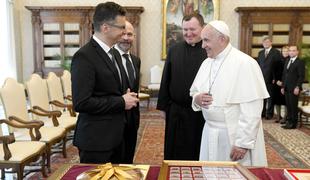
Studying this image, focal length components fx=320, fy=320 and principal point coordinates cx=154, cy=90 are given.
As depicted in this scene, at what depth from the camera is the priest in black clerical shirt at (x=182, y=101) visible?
→ 3.23m

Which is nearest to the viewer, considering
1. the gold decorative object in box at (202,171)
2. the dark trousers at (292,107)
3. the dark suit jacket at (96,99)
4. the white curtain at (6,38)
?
the gold decorative object in box at (202,171)

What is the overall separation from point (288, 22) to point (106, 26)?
Result: 9.74 meters

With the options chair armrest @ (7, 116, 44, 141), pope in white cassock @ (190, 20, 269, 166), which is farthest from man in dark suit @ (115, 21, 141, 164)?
chair armrest @ (7, 116, 44, 141)

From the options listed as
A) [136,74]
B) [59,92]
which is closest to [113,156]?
[136,74]

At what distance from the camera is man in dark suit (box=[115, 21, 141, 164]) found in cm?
284

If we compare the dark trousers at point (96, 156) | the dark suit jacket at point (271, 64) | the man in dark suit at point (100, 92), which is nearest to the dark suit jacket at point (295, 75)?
the dark suit jacket at point (271, 64)

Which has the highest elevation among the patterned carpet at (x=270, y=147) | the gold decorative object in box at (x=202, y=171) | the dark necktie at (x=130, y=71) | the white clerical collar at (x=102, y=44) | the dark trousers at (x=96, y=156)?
the white clerical collar at (x=102, y=44)

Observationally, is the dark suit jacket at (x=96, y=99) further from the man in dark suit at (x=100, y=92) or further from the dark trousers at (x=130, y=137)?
the dark trousers at (x=130, y=137)

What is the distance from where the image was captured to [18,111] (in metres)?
4.21

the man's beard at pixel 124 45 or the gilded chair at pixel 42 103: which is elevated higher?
the man's beard at pixel 124 45

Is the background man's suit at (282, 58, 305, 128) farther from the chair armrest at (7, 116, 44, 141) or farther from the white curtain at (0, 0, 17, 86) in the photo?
the white curtain at (0, 0, 17, 86)

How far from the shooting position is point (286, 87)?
7.18 metres

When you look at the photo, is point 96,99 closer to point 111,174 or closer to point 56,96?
point 111,174

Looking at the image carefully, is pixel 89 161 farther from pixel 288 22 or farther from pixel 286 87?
pixel 288 22
